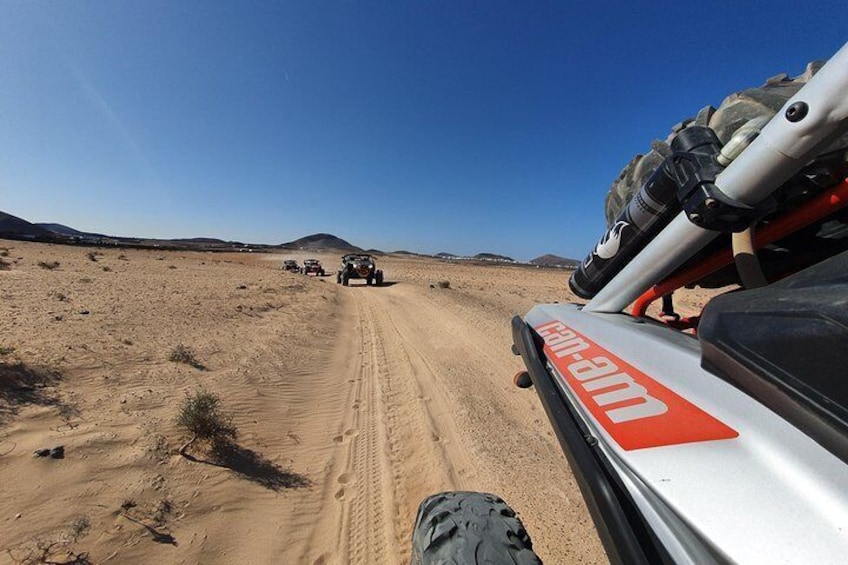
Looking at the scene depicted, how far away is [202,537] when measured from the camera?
8.14 feet

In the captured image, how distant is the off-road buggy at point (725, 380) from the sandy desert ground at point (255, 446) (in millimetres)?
1573

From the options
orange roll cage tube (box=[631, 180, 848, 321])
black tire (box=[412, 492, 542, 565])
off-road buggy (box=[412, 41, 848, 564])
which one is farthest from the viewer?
orange roll cage tube (box=[631, 180, 848, 321])

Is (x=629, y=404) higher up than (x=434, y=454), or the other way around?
(x=629, y=404)

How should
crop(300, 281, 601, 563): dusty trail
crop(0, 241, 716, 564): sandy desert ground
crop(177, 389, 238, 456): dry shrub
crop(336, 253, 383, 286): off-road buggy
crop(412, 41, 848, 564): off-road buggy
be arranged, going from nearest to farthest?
1. crop(412, 41, 848, 564): off-road buggy
2. crop(0, 241, 716, 564): sandy desert ground
3. crop(300, 281, 601, 563): dusty trail
4. crop(177, 389, 238, 456): dry shrub
5. crop(336, 253, 383, 286): off-road buggy

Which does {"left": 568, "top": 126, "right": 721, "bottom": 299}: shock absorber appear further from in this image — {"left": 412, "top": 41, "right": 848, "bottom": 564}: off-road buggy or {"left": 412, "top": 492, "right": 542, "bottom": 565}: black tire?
{"left": 412, "top": 492, "right": 542, "bottom": 565}: black tire

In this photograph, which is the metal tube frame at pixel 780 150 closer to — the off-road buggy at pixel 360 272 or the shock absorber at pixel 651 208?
the shock absorber at pixel 651 208

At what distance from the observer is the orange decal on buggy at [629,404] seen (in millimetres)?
1111

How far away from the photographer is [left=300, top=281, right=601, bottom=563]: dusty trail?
2664mm

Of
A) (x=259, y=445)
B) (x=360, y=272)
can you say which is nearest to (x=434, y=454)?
(x=259, y=445)

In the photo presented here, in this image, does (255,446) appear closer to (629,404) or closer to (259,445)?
(259,445)

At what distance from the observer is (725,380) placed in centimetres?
112

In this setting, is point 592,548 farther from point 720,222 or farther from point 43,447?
point 43,447

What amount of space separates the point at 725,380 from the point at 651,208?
3.72ft

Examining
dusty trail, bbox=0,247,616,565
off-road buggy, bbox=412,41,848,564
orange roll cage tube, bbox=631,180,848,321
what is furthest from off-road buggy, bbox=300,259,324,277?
orange roll cage tube, bbox=631,180,848,321
